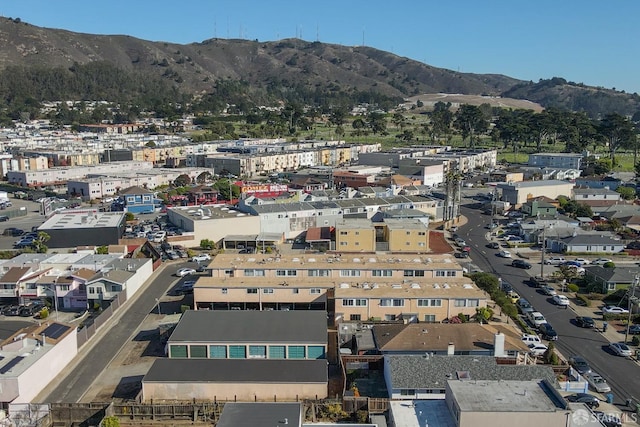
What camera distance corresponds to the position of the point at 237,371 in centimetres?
1269

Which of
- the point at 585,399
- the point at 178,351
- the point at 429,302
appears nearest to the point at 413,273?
the point at 429,302

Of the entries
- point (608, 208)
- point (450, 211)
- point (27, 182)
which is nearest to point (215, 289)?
point (450, 211)

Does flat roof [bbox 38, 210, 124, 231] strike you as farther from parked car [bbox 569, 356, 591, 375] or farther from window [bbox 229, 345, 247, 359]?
parked car [bbox 569, 356, 591, 375]

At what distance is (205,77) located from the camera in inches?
5635

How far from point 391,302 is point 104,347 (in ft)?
26.6

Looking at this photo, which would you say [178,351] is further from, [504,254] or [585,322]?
[504,254]

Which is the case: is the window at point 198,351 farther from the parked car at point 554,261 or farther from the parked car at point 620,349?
the parked car at point 554,261

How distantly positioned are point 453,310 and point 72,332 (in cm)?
1048

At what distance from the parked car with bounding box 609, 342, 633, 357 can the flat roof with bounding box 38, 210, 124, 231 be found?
20153 millimetres

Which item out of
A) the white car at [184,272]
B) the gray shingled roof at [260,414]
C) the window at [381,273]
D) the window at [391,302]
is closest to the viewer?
the gray shingled roof at [260,414]

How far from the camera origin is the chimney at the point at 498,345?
13078 millimetres

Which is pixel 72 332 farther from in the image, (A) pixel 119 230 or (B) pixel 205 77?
(B) pixel 205 77

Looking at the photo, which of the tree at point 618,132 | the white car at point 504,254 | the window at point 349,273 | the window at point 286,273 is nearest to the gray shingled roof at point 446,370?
the window at point 349,273

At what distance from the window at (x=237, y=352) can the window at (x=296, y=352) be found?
113cm
